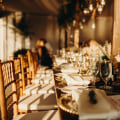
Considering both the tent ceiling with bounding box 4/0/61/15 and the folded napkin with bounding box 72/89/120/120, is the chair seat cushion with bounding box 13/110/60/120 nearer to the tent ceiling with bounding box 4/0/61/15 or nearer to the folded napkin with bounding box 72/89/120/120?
the folded napkin with bounding box 72/89/120/120

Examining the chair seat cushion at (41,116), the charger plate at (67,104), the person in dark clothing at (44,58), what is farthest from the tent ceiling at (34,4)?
the charger plate at (67,104)

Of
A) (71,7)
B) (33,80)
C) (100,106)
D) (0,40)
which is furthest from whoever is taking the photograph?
(0,40)

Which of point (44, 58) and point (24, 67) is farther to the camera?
point (44, 58)

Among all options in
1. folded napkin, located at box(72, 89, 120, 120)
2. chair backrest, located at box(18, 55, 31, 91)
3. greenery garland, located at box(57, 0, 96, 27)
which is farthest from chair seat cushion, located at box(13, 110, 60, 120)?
greenery garland, located at box(57, 0, 96, 27)

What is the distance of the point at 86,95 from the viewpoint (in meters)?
0.70

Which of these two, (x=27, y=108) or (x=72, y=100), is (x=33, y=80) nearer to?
(x=27, y=108)

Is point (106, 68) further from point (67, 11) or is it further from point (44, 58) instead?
point (67, 11)

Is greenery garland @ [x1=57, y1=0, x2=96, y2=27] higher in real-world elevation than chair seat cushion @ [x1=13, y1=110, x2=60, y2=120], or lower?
higher

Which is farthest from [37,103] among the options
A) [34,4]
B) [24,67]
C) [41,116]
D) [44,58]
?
[34,4]

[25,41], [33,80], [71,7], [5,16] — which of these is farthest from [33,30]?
[33,80]

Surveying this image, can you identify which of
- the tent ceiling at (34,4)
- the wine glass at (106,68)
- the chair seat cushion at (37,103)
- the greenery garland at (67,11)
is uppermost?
the tent ceiling at (34,4)

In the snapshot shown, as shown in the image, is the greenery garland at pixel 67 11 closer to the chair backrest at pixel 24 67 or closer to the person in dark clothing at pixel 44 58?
the person in dark clothing at pixel 44 58

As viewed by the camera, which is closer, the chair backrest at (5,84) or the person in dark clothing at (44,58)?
the chair backrest at (5,84)

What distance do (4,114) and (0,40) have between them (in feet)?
27.9
